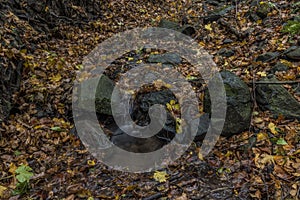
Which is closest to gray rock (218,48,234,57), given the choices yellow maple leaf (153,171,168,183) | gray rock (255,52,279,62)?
gray rock (255,52,279,62)

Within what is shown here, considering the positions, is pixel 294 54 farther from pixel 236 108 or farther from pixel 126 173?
pixel 126 173

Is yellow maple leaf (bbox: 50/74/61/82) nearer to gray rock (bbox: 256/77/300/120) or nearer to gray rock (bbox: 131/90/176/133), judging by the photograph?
gray rock (bbox: 131/90/176/133)

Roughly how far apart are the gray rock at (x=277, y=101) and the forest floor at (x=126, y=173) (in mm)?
120

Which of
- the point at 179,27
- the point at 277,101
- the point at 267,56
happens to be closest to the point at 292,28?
the point at 267,56

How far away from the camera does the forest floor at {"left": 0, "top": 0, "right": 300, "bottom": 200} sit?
3346 mm

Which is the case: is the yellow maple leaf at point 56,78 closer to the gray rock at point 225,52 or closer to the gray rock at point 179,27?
the gray rock at point 225,52

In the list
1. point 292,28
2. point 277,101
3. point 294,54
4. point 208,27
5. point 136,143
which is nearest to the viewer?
point 277,101

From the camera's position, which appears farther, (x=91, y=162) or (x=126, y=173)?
(x=91, y=162)

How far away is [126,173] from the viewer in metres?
3.78

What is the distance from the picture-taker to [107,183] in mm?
3617

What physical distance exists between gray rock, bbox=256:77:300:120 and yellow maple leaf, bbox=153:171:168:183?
2025 millimetres

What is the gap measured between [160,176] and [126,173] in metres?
0.54

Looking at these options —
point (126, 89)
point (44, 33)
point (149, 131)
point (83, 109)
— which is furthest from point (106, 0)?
point (149, 131)

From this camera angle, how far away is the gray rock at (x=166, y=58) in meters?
6.32
